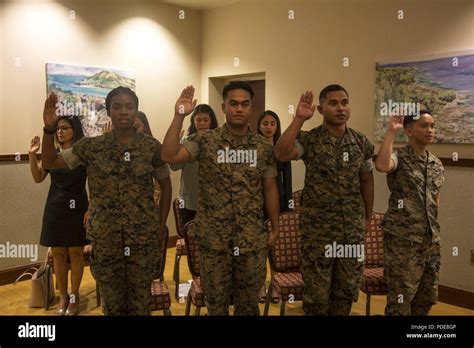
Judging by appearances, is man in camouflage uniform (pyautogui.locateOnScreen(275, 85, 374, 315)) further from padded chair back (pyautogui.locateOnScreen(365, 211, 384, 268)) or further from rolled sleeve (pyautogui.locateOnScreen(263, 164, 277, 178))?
padded chair back (pyautogui.locateOnScreen(365, 211, 384, 268))

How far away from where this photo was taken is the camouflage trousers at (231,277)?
5.47 ft

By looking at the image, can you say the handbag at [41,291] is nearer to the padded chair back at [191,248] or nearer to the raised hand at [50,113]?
the padded chair back at [191,248]

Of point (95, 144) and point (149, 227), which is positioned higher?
point (95, 144)

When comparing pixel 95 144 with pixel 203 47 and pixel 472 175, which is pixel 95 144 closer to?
pixel 472 175

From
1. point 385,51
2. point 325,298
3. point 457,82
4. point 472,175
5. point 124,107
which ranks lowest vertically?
point 325,298

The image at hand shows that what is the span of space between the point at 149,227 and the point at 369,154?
3.38ft

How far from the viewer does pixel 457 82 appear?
9.78 ft

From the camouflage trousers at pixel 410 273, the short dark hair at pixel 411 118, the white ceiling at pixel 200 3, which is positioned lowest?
the camouflage trousers at pixel 410 273

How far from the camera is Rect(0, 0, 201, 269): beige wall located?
343 centimetres

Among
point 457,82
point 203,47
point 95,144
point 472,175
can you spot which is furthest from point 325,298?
point 203,47

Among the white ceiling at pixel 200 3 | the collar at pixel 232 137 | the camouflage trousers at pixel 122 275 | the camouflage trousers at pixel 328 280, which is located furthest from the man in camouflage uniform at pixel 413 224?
the white ceiling at pixel 200 3

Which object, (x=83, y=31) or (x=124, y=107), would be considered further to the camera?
(x=83, y=31)

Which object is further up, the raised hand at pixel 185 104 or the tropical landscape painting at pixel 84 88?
the tropical landscape painting at pixel 84 88
